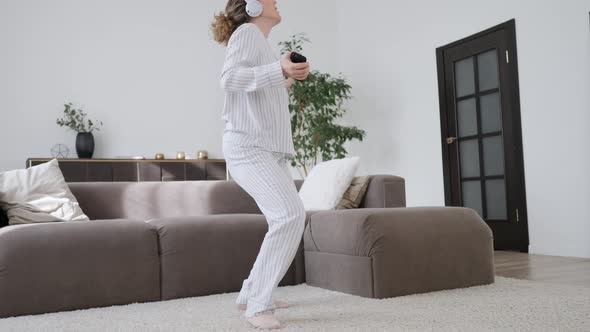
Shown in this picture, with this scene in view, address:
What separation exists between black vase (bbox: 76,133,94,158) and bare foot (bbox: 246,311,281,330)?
185 inches

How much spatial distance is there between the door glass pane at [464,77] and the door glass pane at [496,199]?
0.90m

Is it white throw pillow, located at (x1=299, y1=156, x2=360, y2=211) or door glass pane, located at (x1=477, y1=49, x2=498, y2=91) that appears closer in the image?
white throw pillow, located at (x1=299, y1=156, x2=360, y2=211)

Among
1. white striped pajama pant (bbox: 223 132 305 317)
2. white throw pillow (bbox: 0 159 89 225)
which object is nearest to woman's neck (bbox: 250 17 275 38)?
white striped pajama pant (bbox: 223 132 305 317)

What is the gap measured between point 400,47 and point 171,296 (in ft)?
14.5

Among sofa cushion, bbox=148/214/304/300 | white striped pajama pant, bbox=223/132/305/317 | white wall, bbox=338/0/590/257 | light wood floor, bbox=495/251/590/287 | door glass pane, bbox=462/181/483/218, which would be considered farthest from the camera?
door glass pane, bbox=462/181/483/218

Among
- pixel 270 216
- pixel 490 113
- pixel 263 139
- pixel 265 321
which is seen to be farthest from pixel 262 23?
pixel 490 113

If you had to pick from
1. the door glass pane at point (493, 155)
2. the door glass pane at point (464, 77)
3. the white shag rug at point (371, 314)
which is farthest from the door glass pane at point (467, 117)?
the white shag rug at point (371, 314)

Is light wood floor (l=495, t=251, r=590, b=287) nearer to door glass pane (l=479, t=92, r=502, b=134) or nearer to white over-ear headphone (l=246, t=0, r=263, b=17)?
door glass pane (l=479, t=92, r=502, b=134)

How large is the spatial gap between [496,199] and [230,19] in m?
3.60

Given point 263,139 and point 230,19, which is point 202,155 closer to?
Answer: point 230,19

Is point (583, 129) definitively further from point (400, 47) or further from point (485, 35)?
point (400, 47)

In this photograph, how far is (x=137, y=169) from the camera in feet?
20.3

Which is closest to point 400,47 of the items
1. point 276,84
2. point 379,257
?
point 379,257

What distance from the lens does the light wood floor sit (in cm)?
319
